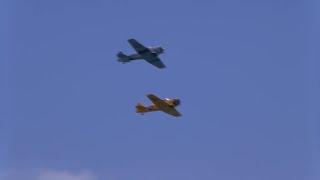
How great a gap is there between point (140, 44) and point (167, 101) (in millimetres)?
9475

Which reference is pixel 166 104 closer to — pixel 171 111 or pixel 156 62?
pixel 171 111

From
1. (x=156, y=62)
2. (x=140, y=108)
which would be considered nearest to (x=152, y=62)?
(x=156, y=62)

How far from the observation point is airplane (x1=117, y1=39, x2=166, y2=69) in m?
90.6

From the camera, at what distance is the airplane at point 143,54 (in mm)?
90562

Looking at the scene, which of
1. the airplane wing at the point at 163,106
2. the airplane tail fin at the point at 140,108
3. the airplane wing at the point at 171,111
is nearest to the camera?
the airplane wing at the point at 163,106

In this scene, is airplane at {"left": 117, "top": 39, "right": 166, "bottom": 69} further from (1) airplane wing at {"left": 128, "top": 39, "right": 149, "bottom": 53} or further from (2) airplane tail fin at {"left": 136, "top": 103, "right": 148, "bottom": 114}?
(2) airplane tail fin at {"left": 136, "top": 103, "right": 148, "bottom": 114}

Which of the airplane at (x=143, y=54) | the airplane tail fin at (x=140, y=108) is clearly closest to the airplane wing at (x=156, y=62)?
the airplane at (x=143, y=54)

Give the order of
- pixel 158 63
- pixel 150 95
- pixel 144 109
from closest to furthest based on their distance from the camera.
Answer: pixel 150 95 → pixel 144 109 → pixel 158 63

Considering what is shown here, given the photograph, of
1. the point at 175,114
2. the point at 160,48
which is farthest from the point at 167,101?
the point at 160,48

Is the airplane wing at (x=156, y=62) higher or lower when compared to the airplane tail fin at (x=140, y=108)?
higher

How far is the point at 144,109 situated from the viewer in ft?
291

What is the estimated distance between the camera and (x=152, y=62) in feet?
306

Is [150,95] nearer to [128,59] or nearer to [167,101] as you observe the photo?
[167,101]

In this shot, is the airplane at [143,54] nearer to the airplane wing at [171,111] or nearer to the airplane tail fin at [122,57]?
the airplane tail fin at [122,57]
